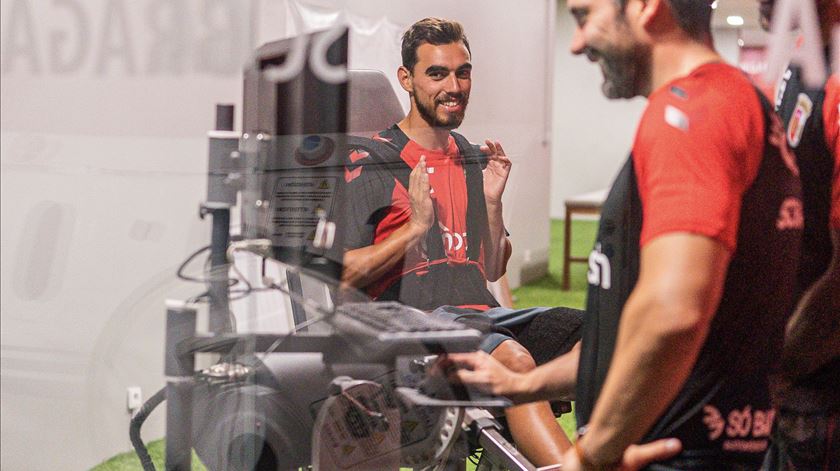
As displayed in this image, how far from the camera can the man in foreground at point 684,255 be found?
43.2 inches

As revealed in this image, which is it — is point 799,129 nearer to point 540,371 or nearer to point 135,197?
point 540,371

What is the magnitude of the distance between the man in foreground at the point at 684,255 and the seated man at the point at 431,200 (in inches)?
10.6

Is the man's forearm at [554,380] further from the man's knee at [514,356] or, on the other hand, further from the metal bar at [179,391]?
the metal bar at [179,391]

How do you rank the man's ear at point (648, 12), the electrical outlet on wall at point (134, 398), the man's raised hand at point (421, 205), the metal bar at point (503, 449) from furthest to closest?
1. the electrical outlet on wall at point (134, 398)
2. the metal bar at point (503, 449)
3. the man's raised hand at point (421, 205)
4. the man's ear at point (648, 12)

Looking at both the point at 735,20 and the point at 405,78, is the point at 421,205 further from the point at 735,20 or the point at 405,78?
the point at 735,20

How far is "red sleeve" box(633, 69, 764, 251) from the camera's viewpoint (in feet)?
3.55

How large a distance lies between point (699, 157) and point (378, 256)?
575 millimetres

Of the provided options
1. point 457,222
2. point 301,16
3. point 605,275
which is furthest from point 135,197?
point 605,275

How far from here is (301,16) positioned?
65.3 inches

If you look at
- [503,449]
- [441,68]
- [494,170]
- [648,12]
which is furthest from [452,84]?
[503,449]

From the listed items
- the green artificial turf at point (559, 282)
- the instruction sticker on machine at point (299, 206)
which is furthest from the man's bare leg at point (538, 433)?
the instruction sticker on machine at point (299, 206)

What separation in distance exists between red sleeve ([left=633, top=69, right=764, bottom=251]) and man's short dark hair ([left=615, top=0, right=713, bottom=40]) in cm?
7

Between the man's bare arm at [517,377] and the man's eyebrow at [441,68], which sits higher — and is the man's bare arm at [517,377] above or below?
below

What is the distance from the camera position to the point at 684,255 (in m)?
1.09
